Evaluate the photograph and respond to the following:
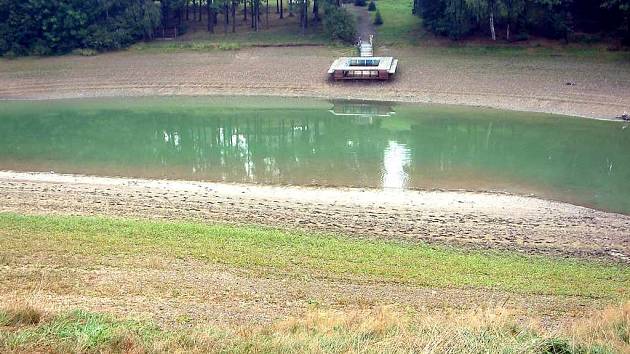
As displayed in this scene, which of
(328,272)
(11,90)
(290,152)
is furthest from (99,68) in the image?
(328,272)

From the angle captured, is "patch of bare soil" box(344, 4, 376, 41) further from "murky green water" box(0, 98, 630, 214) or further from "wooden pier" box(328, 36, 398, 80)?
"murky green water" box(0, 98, 630, 214)

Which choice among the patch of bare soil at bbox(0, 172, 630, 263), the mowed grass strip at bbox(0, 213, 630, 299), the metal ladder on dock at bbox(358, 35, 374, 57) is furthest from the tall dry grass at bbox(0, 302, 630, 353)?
the metal ladder on dock at bbox(358, 35, 374, 57)

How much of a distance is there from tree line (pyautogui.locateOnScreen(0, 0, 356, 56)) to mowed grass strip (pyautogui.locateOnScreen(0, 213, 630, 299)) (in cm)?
3406

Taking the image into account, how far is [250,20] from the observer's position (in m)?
54.4

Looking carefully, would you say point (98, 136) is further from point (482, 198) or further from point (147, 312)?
point (147, 312)

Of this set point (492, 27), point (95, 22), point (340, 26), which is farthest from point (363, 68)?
point (95, 22)

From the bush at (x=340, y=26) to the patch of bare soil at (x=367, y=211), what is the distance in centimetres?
2729

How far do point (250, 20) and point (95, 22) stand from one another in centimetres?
1270

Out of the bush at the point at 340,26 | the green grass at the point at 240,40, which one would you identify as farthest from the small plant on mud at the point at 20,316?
the bush at the point at 340,26

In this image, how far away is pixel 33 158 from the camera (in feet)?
89.0

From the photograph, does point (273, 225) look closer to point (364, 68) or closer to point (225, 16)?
point (364, 68)

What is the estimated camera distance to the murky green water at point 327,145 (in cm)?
2388

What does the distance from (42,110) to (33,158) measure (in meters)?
12.6

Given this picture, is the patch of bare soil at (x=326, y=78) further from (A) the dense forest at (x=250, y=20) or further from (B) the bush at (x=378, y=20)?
(B) the bush at (x=378, y=20)
